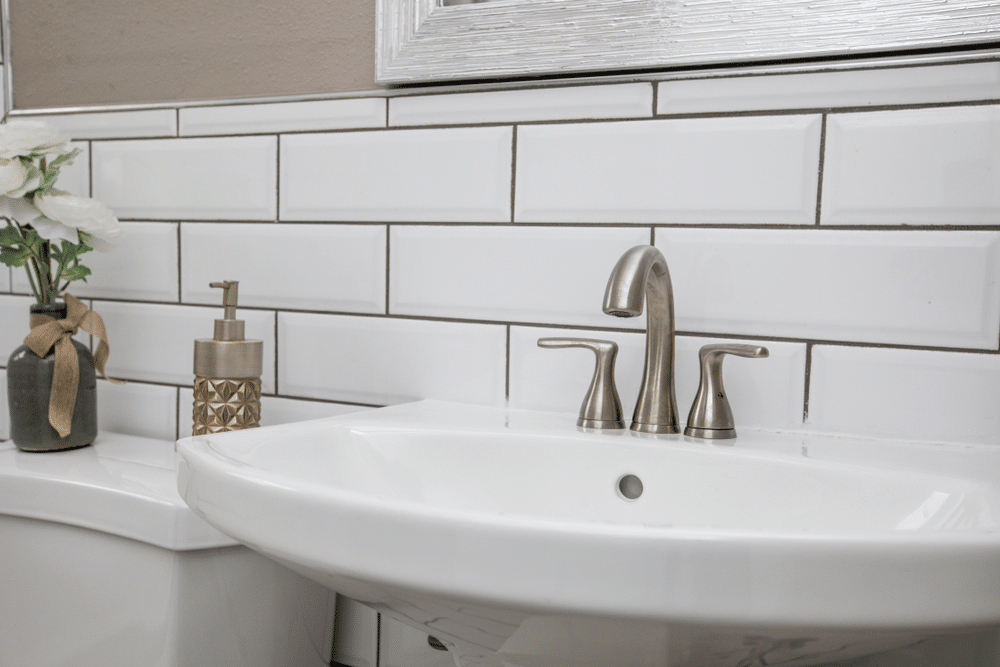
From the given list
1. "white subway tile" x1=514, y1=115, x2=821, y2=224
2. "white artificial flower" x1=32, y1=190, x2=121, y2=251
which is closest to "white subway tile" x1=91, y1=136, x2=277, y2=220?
"white artificial flower" x1=32, y1=190, x2=121, y2=251

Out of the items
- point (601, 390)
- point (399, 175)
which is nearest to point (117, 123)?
point (399, 175)

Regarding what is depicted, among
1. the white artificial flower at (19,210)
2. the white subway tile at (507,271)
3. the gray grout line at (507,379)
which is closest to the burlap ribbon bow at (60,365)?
the white artificial flower at (19,210)

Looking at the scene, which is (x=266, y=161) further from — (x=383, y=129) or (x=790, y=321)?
(x=790, y=321)

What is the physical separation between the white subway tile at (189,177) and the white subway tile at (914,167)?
2.08 feet

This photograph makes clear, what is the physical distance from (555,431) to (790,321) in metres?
0.24

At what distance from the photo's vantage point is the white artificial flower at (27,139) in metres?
0.84

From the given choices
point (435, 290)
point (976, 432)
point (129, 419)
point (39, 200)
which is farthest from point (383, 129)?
point (976, 432)

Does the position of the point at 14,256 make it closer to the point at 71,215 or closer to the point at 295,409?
the point at 71,215

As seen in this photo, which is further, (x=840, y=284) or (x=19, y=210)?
(x=19, y=210)

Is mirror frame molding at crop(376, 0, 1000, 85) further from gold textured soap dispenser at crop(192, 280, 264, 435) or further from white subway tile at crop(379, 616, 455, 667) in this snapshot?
white subway tile at crop(379, 616, 455, 667)

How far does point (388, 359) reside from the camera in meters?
0.90

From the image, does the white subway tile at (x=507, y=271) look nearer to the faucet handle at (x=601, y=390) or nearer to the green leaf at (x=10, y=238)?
the faucet handle at (x=601, y=390)

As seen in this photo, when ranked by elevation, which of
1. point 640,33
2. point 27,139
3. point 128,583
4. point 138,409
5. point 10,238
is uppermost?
point 640,33

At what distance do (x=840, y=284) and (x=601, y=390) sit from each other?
0.24 metres
